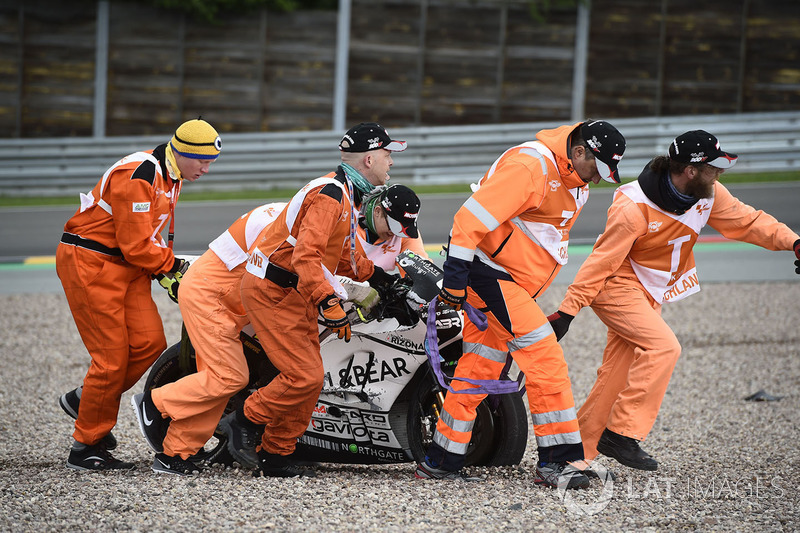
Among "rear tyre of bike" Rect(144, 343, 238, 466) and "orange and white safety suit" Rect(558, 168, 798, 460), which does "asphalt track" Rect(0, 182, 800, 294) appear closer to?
"orange and white safety suit" Rect(558, 168, 798, 460)

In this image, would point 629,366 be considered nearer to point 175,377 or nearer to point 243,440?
point 243,440

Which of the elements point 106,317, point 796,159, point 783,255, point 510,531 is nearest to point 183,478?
point 106,317

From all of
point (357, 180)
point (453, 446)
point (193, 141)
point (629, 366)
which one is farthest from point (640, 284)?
point (193, 141)

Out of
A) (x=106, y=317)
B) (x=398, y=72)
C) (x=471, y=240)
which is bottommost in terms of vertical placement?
(x=106, y=317)

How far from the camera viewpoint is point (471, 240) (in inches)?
189

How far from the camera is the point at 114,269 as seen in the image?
5453 mm

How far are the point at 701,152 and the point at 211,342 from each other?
9.35 feet

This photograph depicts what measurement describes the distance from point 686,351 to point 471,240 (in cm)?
431

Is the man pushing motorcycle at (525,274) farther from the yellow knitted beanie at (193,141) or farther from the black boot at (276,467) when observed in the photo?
the yellow knitted beanie at (193,141)

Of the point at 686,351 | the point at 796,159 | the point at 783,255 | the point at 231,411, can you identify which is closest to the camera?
the point at 231,411

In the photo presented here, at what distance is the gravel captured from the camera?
4.32 metres

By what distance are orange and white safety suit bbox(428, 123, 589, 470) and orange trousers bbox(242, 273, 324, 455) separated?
2.45 ft

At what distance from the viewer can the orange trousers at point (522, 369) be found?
16.1 ft

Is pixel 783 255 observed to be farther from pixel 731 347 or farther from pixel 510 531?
pixel 510 531
